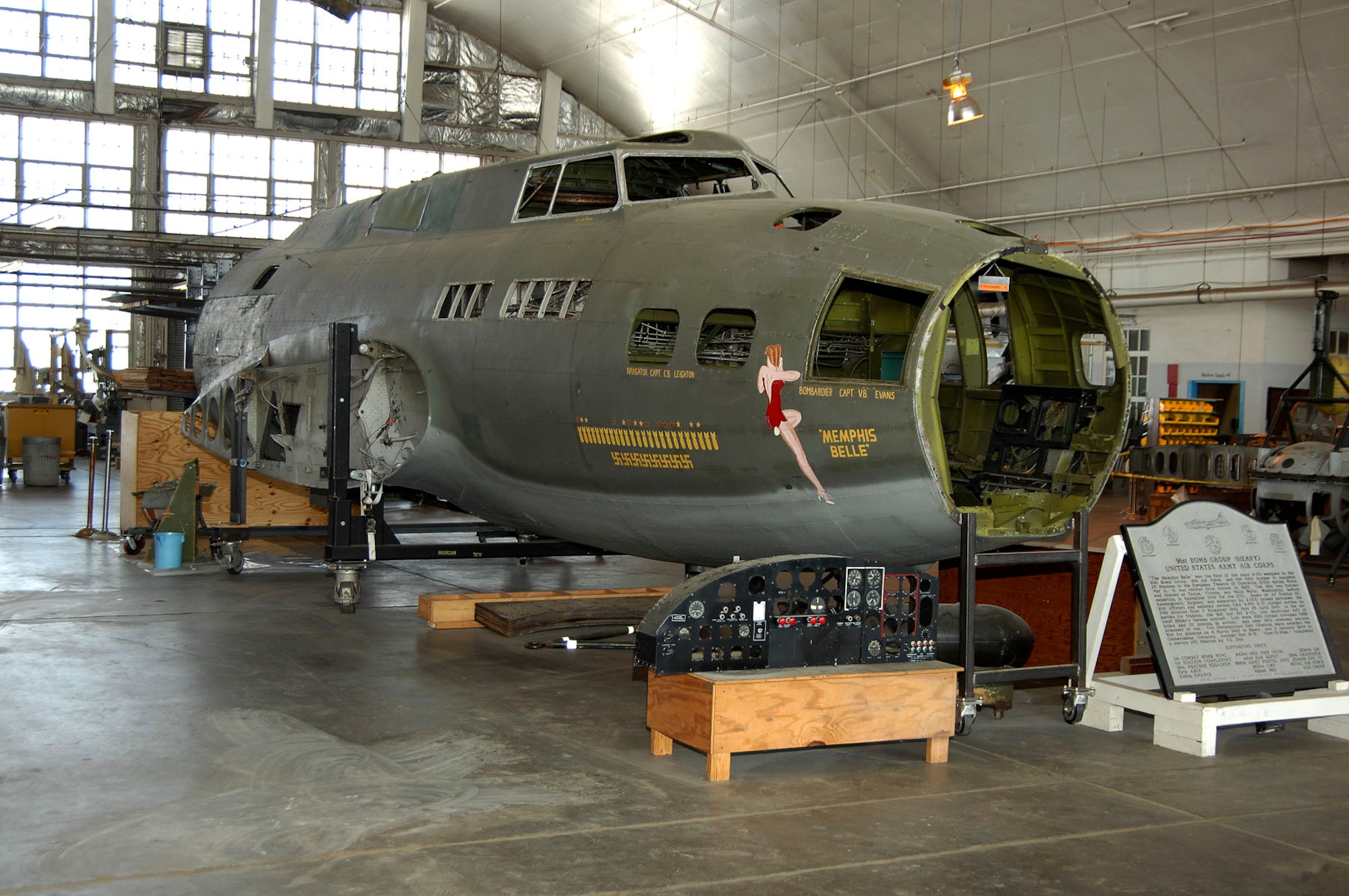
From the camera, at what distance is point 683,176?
9836 millimetres

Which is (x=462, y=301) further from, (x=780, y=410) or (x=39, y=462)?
(x=39, y=462)

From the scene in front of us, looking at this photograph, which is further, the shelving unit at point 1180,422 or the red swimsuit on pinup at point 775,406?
the shelving unit at point 1180,422

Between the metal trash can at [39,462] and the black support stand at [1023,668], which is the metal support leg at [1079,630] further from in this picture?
the metal trash can at [39,462]

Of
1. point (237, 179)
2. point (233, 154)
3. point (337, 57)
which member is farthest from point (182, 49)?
point (337, 57)

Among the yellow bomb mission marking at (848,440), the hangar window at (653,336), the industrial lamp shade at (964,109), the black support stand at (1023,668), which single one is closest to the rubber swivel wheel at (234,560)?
the hangar window at (653,336)

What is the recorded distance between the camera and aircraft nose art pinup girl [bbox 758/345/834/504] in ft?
24.6

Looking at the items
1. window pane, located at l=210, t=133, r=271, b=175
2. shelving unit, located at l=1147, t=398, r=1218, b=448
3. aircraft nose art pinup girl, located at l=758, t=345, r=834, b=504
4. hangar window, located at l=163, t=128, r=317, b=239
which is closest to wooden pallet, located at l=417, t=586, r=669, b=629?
aircraft nose art pinup girl, located at l=758, t=345, r=834, b=504

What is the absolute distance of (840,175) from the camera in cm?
3462

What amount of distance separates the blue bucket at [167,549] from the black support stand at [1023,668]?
9334 millimetres

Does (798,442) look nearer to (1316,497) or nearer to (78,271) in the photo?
(1316,497)

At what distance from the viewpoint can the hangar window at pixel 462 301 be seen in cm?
975

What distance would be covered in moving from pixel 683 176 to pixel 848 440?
3.47 meters

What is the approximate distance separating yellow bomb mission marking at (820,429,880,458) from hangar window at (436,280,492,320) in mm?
3529

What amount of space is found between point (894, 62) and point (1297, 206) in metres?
9.81
